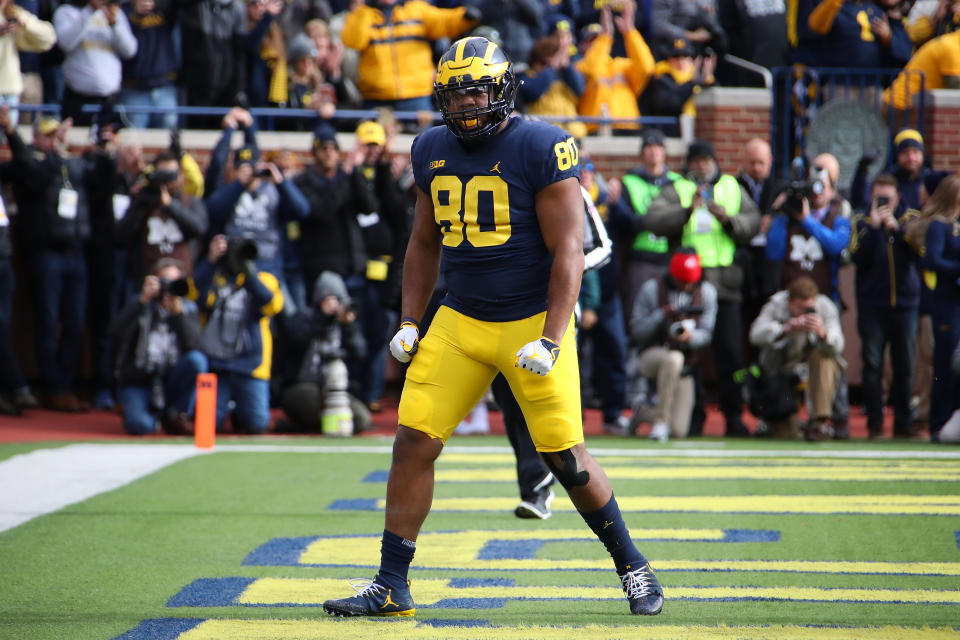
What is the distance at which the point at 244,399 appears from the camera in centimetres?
1098

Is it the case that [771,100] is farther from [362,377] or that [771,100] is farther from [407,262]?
[407,262]

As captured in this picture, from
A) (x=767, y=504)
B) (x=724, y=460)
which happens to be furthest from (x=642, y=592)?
(x=724, y=460)

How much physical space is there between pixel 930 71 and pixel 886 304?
422 cm

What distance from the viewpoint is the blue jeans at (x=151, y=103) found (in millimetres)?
12859

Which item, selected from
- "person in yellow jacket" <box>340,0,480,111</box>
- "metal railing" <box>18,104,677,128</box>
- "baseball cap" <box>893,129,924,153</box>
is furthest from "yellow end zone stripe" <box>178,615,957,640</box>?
"person in yellow jacket" <box>340,0,480,111</box>

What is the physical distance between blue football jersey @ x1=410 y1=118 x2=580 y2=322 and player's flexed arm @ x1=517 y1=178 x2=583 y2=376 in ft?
0.17

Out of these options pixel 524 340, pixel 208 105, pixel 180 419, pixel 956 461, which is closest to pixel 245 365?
pixel 180 419

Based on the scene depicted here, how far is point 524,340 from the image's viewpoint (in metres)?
4.80

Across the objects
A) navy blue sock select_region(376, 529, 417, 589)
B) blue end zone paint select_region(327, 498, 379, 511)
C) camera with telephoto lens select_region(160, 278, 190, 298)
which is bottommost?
blue end zone paint select_region(327, 498, 379, 511)

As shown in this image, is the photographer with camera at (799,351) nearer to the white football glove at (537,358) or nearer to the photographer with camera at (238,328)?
the photographer with camera at (238,328)

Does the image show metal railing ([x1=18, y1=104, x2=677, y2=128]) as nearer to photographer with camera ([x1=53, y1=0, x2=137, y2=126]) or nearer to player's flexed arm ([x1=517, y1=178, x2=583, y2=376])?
photographer with camera ([x1=53, y1=0, x2=137, y2=126])

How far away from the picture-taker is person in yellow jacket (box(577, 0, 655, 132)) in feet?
45.0

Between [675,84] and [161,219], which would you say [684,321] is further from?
[161,219]

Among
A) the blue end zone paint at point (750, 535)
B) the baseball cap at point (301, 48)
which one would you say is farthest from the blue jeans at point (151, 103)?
the blue end zone paint at point (750, 535)
